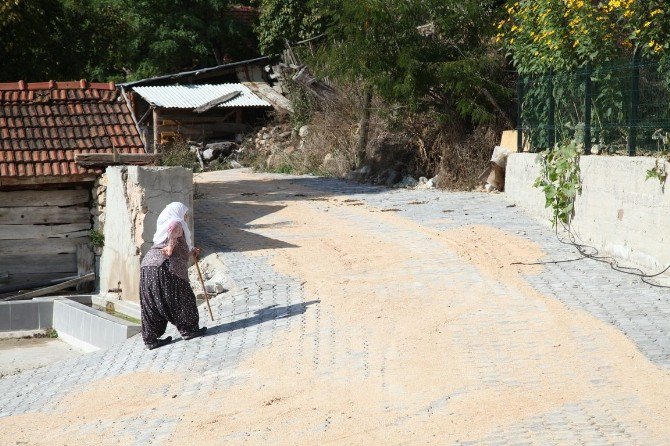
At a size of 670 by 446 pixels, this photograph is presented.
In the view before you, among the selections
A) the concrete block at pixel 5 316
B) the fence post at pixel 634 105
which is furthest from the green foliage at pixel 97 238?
the fence post at pixel 634 105

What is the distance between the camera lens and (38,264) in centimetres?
1468

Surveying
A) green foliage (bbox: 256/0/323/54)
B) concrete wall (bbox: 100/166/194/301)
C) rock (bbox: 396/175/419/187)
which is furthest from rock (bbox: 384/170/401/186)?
green foliage (bbox: 256/0/323/54)

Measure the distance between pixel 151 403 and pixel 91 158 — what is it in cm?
687

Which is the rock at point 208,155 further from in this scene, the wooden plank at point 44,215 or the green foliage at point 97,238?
the green foliage at point 97,238

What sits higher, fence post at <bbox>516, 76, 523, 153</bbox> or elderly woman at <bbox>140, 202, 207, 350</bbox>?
fence post at <bbox>516, 76, 523, 153</bbox>

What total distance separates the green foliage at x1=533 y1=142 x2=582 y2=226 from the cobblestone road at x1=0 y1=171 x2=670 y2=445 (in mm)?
442

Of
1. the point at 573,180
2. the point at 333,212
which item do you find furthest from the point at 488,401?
the point at 333,212

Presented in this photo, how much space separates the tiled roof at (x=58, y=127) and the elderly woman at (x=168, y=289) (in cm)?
513

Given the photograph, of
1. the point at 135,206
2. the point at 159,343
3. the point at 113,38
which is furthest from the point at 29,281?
the point at 113,38

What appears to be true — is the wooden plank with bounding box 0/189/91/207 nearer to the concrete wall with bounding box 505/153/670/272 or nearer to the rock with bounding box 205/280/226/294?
the rock with bounding box 205/280/226/294

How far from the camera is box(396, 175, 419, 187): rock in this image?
20.7 meters

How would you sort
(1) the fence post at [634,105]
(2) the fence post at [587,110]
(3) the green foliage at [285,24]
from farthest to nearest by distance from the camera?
(3) the green foliage at [285,24]
(2) the fence post at [587,110]
(1) the fence post at [634,105]

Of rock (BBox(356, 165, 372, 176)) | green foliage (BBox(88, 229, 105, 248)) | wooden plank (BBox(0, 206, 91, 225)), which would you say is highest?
rock (BBox(356, 165, 372, 176))

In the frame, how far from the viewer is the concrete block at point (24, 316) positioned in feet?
41.6
